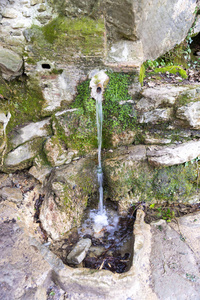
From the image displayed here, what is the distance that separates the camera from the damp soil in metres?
2.98

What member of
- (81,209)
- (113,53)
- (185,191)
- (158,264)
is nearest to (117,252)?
(158,264)

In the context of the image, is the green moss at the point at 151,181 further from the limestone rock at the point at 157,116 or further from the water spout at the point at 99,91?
the limestone rock at the point at 157,116

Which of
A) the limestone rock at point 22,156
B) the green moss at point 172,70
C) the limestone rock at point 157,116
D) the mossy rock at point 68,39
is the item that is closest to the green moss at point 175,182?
the limestone rock at point 157,116

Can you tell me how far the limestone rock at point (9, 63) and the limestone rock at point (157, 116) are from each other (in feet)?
7.23

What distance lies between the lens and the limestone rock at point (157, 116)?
3.39 meters

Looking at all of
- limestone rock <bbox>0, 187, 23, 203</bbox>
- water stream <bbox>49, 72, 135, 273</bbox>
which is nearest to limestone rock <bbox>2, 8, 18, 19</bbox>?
water stream <bbox>49, 72, 135, 273</bbox>

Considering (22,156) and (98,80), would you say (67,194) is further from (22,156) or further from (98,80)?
(98,80)

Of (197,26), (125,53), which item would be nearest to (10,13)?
(125,53)

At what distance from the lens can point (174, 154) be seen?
339 centimetres

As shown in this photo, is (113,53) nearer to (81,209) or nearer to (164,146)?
(164,146)

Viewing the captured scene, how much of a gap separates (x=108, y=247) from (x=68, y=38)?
350cm

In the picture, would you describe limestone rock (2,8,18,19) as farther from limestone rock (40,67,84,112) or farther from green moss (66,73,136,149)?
→ green moss (66,73,136,149)

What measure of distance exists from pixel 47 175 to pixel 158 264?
7.29ft

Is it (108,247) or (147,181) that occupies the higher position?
(147,181)
